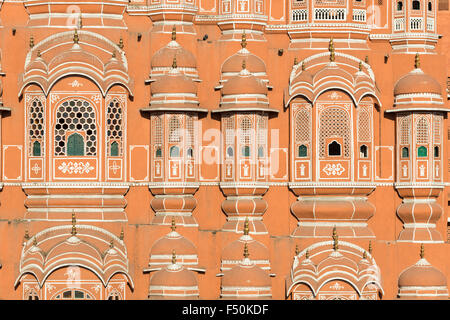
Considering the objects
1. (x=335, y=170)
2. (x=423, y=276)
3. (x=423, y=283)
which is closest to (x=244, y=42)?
(x=335, y=170)

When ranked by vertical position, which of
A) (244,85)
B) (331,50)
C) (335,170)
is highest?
(331,50)

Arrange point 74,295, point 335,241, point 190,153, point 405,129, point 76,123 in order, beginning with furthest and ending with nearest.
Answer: point 405,129 < point 190,153 < point 76,123 < point 335,241 < point 74,295

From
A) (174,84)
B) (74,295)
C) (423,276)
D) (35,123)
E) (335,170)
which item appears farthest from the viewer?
(335,170)

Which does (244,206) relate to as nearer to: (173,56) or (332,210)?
(332,210)

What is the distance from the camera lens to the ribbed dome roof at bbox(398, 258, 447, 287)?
42.8m

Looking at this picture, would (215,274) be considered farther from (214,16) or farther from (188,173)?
(214,16)

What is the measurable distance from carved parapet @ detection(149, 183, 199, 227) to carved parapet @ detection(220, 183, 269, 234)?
0.93 m

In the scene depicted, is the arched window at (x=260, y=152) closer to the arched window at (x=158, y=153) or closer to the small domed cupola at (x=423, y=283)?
the arched window at (x=158, y=153)

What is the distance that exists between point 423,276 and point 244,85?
6933 mm

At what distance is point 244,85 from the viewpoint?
142 feet

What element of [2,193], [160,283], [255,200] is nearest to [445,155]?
[255,200]

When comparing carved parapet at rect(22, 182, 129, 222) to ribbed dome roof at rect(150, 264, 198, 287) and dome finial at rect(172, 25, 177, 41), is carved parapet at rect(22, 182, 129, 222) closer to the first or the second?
ribbed dome roof at rect(150, 264, 198, 287)

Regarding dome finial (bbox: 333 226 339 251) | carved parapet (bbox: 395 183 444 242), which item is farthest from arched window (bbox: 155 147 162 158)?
carved parapet (bbox: 395 183 444 242)

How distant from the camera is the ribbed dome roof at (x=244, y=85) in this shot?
142ft
